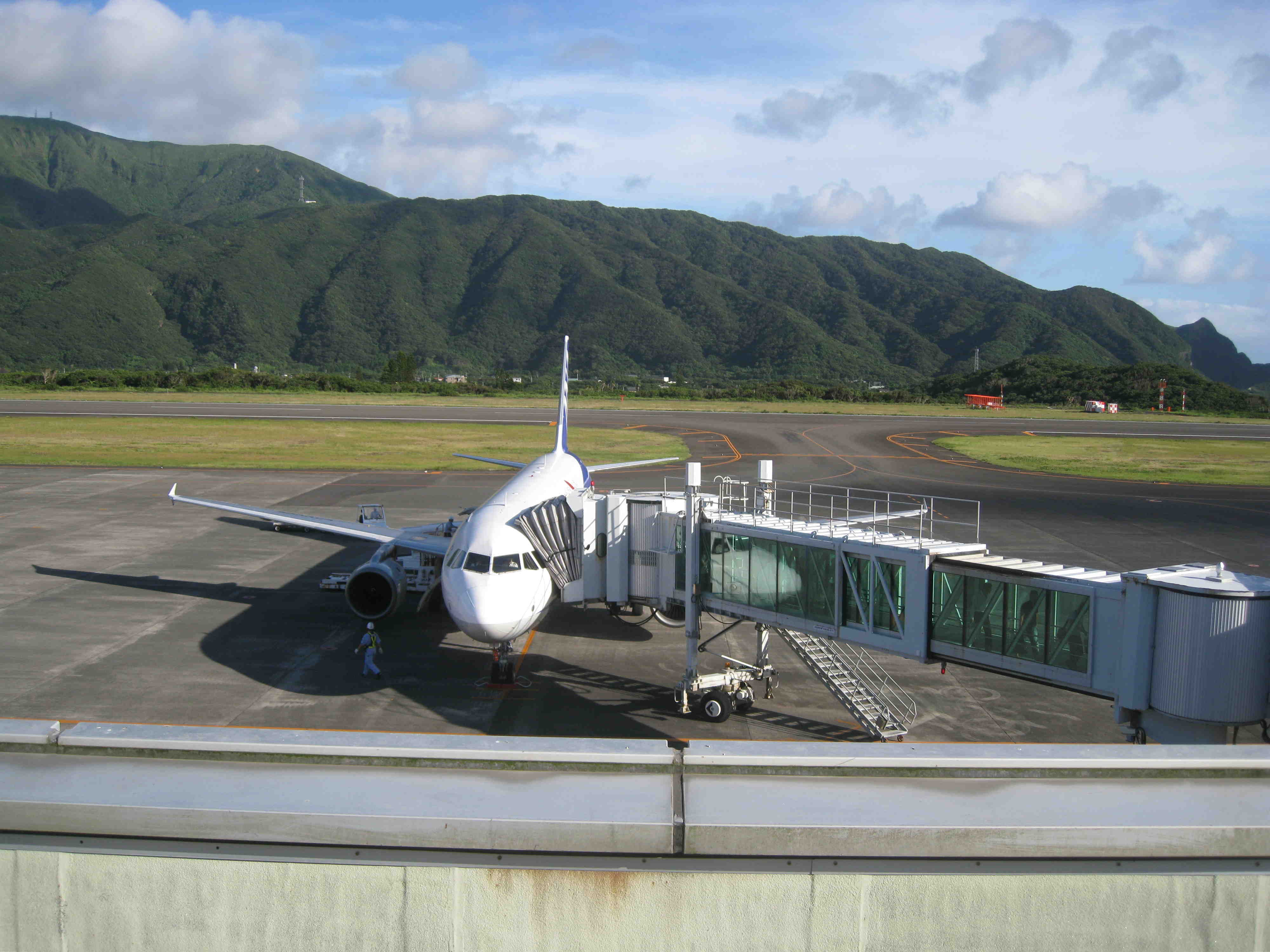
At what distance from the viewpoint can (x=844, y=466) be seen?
69188 millimetres

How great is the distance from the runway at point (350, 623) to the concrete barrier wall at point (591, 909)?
15.4 metres

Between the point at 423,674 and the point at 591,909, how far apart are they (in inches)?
816

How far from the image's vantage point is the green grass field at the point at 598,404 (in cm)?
12238

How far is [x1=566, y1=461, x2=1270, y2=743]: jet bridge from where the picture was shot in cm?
1345

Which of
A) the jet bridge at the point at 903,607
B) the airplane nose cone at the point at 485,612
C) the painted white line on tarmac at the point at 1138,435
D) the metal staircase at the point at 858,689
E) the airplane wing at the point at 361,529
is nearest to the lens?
the jet bridge at the point at 903,607

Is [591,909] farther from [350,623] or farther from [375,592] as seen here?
[350,623]

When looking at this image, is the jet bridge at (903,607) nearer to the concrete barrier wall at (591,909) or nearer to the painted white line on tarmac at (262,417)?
the concrete barrier wall at (591,909)

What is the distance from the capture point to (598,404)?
433 ft

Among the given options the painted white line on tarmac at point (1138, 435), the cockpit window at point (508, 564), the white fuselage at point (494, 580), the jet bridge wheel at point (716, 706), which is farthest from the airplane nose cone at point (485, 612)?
the painted white line on tarmac at point (1138, 435)

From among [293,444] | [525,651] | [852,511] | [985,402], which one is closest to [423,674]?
[525,651]

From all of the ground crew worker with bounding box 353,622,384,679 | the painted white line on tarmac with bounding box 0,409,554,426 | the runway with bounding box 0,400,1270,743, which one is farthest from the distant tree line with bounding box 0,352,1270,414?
the ground crew worker with bounding box 353,622,384,679

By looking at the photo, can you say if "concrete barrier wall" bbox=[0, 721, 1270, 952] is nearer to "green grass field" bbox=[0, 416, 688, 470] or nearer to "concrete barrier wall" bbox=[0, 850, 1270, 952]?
"concrete barrier wall" bbox=[0, 850, 1270, 952]

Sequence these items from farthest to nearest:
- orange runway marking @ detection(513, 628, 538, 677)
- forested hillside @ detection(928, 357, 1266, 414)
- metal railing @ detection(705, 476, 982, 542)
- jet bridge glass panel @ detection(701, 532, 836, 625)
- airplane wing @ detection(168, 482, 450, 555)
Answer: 1. forested hillside @ detection(928, 357, 1266, 414)
2. airplane wing @ detection(168, 482, 450, 555)
3. orange runway marking @ detection(513, 628, 538, 677)
4. metal railing @ detection(705, 476, 982, 542)
5. jet bridge glass panel @ detection(701, 532, 836, 625)

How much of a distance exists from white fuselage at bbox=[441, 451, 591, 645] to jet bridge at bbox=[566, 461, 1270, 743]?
6.04 feet
